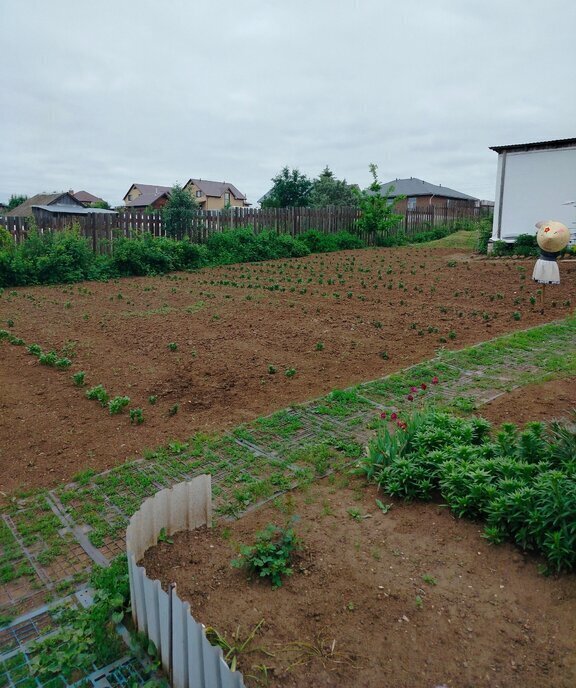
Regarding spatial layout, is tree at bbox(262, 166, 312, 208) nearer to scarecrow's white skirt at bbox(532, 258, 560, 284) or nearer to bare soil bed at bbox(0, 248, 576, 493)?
bare soil bed at bbox(0, 248, 576, 493)

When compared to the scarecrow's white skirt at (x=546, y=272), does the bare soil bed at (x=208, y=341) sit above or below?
below

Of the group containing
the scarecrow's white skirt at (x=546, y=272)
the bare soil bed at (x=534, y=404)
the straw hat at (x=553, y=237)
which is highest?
the straw hat at (x=553, y=237)

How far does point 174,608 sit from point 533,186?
18015 mm

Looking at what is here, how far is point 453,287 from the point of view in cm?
1142

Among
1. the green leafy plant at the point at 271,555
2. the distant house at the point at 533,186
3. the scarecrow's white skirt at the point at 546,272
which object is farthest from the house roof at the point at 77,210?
the green leafy plant at the point at 271,555

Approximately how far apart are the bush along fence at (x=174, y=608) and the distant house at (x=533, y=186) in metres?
16.0

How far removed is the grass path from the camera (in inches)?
100

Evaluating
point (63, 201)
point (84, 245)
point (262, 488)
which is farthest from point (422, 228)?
point (63, 201)

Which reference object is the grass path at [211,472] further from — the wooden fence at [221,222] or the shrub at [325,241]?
the shrub at [325,241]

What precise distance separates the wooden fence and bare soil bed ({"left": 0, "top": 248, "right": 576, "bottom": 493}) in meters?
3.10

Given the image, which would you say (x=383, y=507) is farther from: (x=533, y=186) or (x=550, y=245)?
(x=533, y=186)

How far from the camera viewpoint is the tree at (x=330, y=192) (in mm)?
35062

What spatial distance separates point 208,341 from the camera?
7.00 m

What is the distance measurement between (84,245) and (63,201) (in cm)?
4043
